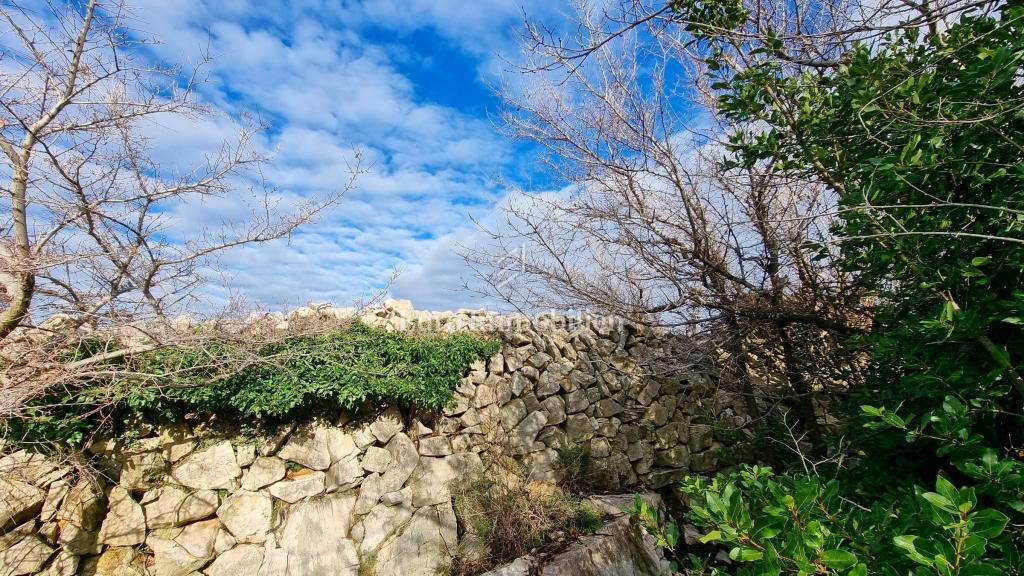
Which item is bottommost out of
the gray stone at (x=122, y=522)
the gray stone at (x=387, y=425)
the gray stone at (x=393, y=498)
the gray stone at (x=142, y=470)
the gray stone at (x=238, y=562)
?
the gray stone at (x=238, y=562)

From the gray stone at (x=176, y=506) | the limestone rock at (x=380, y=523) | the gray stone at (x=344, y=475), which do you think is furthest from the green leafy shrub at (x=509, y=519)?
the gray stone at (x=176, y=506)

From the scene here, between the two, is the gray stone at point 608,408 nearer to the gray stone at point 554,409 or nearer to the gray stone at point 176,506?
the gray stone at point 554,409

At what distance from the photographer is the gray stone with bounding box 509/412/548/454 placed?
473cm

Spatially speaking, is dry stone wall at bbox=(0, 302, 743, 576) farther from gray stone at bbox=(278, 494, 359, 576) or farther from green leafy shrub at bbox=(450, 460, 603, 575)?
green leafy shrub at bbox=(450, 460, 603, 575)

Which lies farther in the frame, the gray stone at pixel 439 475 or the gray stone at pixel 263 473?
the gray stone at pixel 439 475

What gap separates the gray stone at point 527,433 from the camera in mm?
4734

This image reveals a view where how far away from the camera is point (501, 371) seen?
16.9ft

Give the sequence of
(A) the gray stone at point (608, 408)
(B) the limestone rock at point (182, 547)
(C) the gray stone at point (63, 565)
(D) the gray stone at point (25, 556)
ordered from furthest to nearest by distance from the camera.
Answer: (A) the gray stone at point (608, 408) < (B) the limestone rock at point (182, 547) < (C) the gray stone at point (63, 565) < (D) the gray stone at point (25, 556)

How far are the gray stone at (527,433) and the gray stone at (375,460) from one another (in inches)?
55.7

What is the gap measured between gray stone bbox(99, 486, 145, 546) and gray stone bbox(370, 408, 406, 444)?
6.51 feet

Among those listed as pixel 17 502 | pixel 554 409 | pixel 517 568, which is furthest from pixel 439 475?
pixel 17 502

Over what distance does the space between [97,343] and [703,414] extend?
6470 millimetres

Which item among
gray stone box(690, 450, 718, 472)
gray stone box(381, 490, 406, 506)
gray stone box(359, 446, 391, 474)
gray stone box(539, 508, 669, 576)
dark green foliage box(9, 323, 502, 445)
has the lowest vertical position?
gray stone box(539, 508, 669, 576)

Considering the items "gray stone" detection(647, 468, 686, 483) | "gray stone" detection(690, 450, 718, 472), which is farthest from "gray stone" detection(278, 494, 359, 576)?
"gray stone" detection(690, 450, 718, 472)
